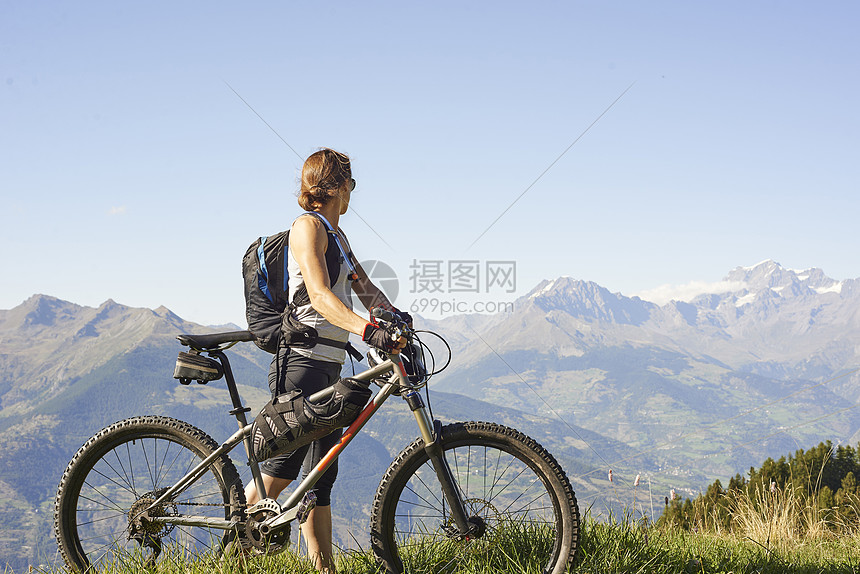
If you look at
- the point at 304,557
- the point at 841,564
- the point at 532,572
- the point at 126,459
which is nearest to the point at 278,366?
the point at 304,557

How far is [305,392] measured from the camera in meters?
3.78

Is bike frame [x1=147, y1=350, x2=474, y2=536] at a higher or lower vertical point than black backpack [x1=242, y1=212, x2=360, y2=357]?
lower

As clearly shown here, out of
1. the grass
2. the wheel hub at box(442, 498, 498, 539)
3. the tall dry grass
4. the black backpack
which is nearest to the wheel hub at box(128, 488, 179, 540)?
the grass

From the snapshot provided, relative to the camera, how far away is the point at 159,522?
419 centimetres

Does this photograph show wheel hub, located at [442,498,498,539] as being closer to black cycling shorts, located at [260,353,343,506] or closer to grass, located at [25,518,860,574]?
grass, located at [25,518,860,574]

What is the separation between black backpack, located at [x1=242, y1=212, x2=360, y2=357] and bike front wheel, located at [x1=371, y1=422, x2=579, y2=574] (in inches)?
35.9

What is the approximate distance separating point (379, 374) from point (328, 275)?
24.7 inches

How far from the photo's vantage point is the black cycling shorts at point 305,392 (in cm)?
379

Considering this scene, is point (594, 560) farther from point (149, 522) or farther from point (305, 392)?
point (149, 522)

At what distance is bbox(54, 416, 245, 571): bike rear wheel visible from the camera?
4031mm

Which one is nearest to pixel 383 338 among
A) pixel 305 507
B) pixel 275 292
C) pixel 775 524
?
pixel 275 292

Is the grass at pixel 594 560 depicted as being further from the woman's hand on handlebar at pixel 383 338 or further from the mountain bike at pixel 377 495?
the woman's hand on handlebar at pixel 383 338

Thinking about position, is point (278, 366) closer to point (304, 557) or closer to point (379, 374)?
point (379, 374)

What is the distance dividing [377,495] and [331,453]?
37 cm
